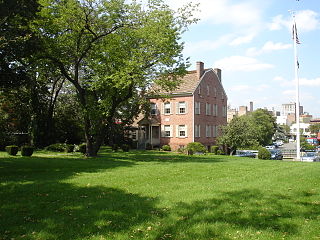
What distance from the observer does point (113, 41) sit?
22.0 meters

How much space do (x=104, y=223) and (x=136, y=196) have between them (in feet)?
8.62

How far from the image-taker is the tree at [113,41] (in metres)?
20.5

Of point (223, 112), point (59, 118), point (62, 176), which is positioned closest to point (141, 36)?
point (62, 176)

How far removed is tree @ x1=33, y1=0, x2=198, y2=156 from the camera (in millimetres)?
20531

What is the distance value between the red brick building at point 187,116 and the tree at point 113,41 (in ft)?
59.2

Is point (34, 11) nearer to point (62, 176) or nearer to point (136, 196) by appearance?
point (62, 176)

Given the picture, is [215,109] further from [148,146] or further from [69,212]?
[69,212]

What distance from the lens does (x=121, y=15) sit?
871 inches

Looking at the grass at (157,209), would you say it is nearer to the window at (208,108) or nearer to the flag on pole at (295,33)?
the flag on pole at (295,33)

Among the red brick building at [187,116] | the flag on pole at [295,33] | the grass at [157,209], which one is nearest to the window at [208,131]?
the red brick building at [187,116]

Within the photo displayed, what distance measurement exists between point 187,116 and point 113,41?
2089 cm

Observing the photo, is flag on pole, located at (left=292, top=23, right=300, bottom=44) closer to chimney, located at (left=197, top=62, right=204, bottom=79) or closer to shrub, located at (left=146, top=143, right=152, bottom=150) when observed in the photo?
chimney, located at (left=197, top=62, right=204, bottom=79)

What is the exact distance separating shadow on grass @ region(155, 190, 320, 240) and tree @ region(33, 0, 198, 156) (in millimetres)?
13028

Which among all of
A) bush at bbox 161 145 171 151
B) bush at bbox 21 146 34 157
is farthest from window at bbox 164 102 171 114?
bush at bbox 21 146 34 157
